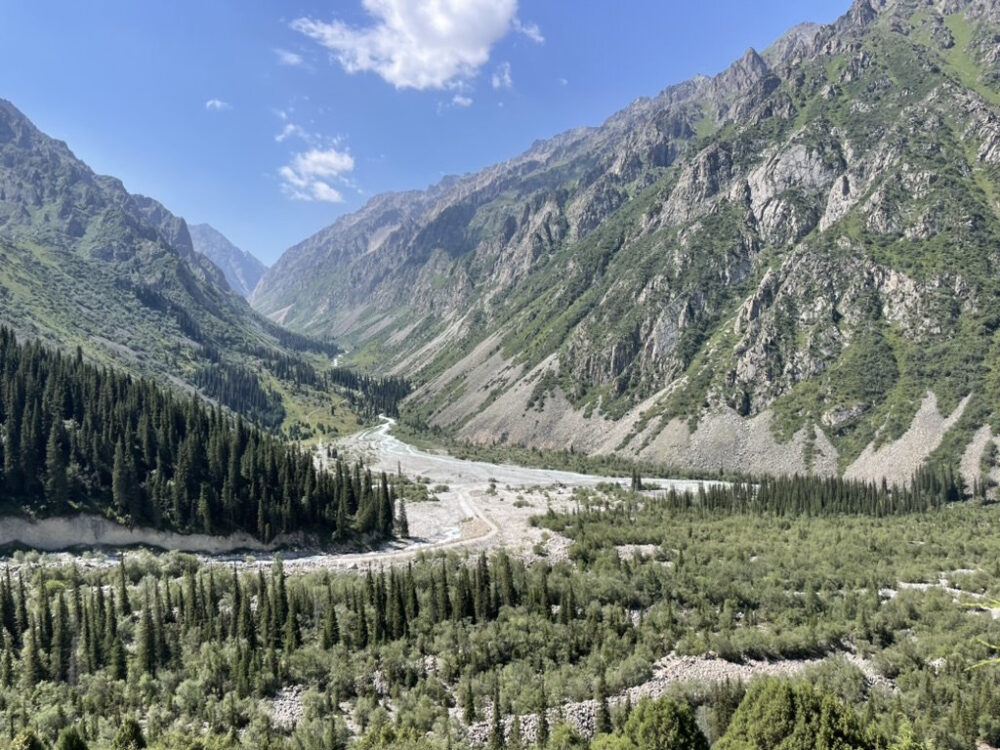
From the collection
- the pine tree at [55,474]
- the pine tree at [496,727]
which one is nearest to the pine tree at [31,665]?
the pine tree at [496,727]

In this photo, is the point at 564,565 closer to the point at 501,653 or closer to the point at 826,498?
the point at 501,653

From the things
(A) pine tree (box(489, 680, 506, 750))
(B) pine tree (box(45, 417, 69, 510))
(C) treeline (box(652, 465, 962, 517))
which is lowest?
(A) pine tree (box(489, 680, 506, 750))

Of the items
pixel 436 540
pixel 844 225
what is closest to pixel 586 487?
pixel 436 540

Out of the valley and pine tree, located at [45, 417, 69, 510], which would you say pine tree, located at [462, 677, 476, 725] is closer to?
the valley

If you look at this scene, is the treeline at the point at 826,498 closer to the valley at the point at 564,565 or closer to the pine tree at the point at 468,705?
the valley at the point at 564,565

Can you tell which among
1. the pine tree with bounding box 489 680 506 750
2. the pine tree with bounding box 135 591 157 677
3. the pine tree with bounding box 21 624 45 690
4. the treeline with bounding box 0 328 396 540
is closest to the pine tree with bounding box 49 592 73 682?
the pine tree with bounding box 21 624 45 690

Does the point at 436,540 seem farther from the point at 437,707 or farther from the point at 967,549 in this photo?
the point at 967,549
